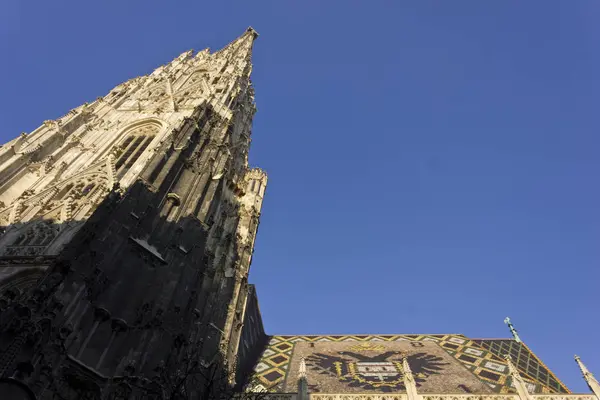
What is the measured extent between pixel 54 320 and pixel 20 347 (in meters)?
1.13

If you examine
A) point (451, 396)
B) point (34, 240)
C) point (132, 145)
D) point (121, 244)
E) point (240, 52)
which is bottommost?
point (451, 396)

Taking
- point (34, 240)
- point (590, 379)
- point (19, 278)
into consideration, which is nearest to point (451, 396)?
point (590, 379)

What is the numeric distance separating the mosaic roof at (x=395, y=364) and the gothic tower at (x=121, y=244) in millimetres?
3890

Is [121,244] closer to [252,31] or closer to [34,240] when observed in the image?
[34,240]

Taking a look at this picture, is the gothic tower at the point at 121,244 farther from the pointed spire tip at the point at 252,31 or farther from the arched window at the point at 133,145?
the pointed spire tip at the point at 252,31

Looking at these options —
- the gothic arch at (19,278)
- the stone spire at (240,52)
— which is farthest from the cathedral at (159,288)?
the stone spire at (240,52)

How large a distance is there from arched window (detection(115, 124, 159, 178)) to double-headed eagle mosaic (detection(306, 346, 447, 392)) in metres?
12.4

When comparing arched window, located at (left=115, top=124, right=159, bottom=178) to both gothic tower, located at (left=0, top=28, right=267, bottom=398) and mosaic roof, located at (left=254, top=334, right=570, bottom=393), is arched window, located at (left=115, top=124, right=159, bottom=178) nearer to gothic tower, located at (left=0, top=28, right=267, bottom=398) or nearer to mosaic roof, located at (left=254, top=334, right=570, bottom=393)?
gothic tower, located at (left=0, top=28, right=267, bottom=398)

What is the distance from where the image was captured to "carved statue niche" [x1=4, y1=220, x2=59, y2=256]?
43.4 feet

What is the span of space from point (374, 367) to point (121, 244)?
12.9m

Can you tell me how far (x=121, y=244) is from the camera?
41.9ft

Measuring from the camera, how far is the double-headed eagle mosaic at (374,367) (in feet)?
56.4

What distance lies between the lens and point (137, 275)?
42.4 feet

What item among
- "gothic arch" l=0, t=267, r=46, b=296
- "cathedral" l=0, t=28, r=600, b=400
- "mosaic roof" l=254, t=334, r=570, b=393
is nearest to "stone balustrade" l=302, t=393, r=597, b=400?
Result: "cathedral" l=0, t=28, r=600, b=400
